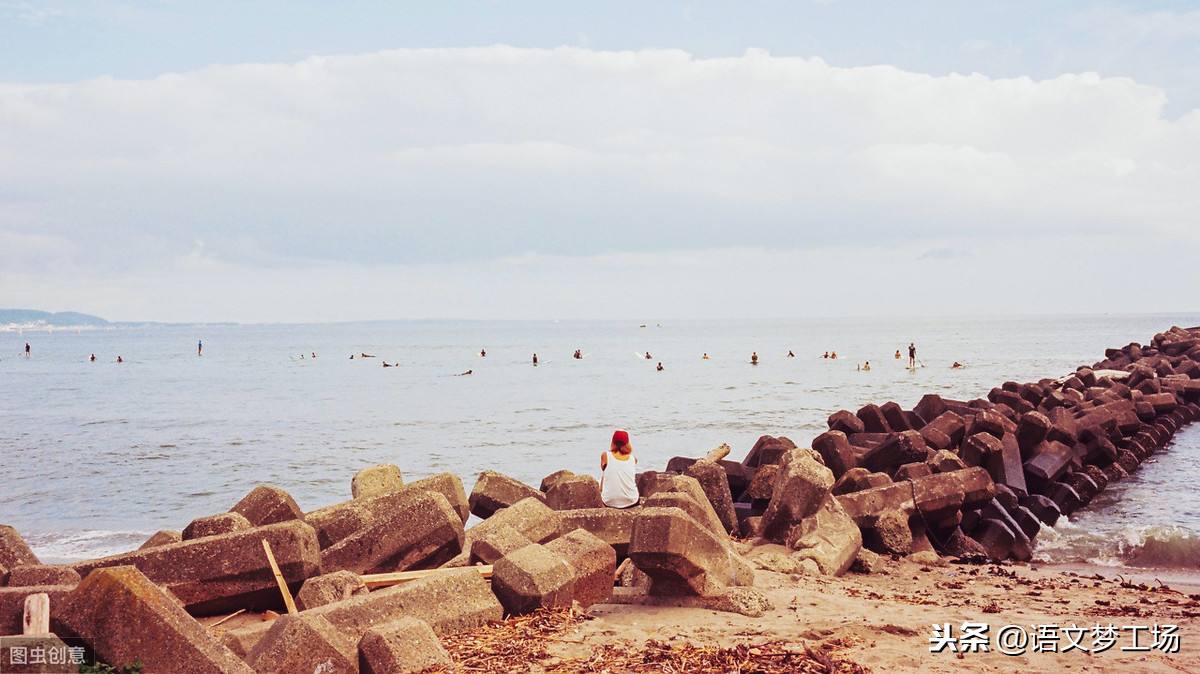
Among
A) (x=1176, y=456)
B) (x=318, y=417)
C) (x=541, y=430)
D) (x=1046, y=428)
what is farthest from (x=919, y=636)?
(x=318, y=417)

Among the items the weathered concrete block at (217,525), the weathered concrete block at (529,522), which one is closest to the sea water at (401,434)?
the weathered concrete block at (217,525)

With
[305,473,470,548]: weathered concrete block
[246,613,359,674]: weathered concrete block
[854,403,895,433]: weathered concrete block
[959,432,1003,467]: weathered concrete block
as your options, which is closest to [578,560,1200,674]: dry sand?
[246,613,359,674]: weathered concrete block

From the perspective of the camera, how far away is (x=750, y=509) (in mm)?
12031

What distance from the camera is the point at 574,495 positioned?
1027 cm

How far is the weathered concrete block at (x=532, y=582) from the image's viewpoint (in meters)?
6.54

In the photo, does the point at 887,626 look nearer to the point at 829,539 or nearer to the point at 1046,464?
the point at 829,539

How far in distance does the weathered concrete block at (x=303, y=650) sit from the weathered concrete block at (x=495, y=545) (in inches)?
89.5

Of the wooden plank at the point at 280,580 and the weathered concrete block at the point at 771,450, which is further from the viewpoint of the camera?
the weathered concrete block at the point at 771,450

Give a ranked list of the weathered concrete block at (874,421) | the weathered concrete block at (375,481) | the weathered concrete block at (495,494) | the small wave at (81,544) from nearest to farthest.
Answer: the weathered concrete block at (375,481), the weathered concrete block at (495,494), the small wave at (81,544), the weathered concrete block at (874,421)

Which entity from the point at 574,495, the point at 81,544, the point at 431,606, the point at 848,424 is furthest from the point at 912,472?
the point at 81,544

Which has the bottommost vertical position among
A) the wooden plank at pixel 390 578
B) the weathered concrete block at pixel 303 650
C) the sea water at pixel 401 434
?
the sea water at pixel 401 434

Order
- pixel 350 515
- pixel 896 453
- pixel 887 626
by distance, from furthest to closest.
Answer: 1. pixel 896 453
2. pixel 350 515
3. pixel 887 626

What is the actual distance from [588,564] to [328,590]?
207 centimetres

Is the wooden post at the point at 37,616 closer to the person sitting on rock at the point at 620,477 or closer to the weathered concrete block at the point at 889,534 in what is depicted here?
the person sitting on rock at the point at 620,477
